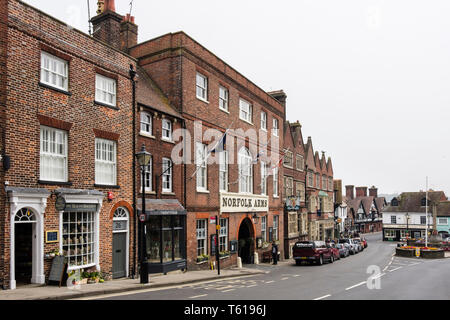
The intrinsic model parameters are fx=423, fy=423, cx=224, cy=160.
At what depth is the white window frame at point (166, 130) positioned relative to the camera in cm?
2148

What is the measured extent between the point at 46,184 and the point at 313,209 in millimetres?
38785

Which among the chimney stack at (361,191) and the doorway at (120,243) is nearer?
the doorway at (120,243)

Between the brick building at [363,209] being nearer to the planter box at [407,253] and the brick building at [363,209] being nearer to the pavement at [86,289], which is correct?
the planter box at [407,253]

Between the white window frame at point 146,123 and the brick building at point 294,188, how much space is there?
18.7 m

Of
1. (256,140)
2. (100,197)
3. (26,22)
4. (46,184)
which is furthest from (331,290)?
(256,140)

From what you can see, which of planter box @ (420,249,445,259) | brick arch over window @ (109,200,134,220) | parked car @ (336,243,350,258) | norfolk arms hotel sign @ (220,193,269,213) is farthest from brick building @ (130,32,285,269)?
planter box @ (420,249,445,259)

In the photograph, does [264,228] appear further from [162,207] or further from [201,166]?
[162,207]

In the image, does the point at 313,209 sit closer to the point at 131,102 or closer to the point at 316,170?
the point at 316,170

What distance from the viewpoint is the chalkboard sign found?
46.7ft

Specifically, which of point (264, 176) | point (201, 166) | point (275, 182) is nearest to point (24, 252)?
point (201, 166)

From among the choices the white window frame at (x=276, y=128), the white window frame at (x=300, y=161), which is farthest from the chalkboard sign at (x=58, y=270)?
the white window frame at (x=300, y=161)

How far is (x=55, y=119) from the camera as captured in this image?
15258 millimetres

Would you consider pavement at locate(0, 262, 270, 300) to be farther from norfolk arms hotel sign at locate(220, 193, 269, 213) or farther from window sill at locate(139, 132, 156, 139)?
norfolk arms hotel sign at locate(220, 193, 269, 213)

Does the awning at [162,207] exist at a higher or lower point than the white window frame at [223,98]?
lower
